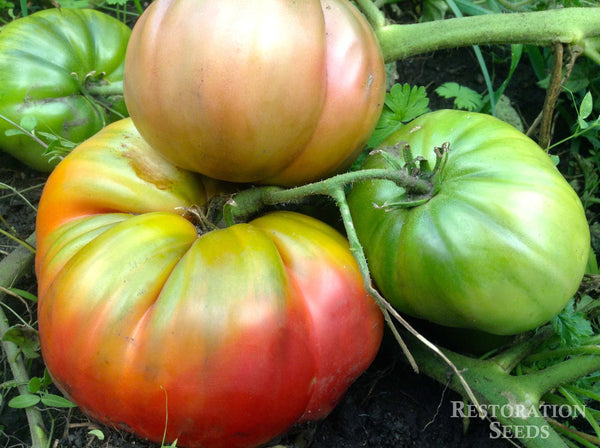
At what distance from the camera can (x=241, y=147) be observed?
3.67ft

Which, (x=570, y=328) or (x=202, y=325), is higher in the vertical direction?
(x=202, y=325)

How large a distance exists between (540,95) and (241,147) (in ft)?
4.60

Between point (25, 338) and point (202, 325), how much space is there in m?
0.53

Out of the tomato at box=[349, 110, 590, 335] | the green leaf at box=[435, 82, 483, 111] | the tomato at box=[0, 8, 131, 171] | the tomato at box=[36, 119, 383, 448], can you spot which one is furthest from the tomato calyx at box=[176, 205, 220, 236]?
the green leaf at box=[435, 82, 483, 111]

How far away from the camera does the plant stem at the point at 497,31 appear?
1497mm

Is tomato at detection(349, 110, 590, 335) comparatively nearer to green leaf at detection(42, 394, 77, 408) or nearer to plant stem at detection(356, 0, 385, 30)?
plant stem at detection(356, 0, 385, 30)

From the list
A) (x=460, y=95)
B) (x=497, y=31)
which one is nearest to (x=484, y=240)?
Answer: (x=497, y=31)

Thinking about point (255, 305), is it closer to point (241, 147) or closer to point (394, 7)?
point (241, 147)

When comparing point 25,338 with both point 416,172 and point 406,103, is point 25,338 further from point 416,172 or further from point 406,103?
point 406,103

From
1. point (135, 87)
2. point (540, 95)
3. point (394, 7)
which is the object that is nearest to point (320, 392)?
point (135, 87)

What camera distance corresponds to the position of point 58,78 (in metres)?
1.68

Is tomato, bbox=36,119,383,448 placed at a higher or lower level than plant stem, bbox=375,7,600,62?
lower

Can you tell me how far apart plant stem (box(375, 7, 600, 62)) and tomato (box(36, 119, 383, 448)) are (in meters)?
0.62

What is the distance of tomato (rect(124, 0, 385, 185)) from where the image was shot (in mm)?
1051
